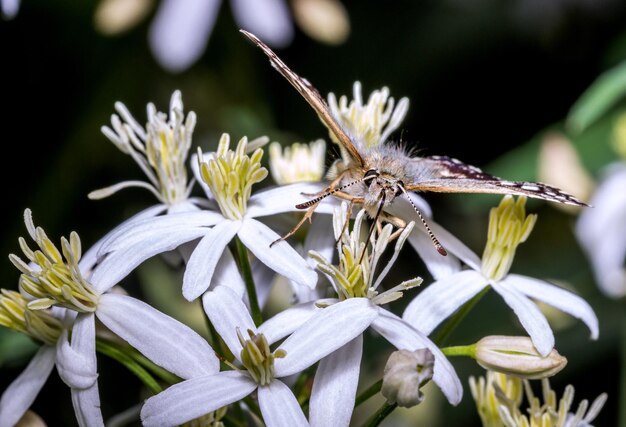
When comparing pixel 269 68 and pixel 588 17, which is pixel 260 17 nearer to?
pixel 269 68

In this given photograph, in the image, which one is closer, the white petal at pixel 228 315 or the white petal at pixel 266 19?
the white petal at pixel 228 315

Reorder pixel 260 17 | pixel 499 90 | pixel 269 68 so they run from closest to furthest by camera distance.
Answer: pixel 260 17 → pixel 269 68 → pixel 499 90

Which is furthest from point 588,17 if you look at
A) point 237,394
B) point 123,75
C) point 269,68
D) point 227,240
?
point 237,394

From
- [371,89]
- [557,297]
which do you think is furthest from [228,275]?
[371,89]

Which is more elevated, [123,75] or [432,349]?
[123,75]

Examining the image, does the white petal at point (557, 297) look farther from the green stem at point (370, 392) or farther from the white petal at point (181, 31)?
the white petal at point (181, 31)

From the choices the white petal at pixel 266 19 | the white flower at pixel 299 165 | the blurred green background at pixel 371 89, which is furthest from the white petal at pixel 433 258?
the white petal at pixel 266 19
